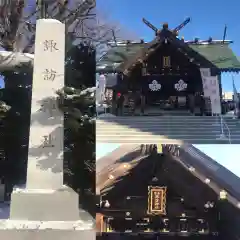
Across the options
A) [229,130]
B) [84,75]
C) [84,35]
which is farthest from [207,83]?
[84,75]

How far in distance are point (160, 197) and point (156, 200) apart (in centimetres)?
6

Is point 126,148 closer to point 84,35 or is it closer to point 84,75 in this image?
point 84,75

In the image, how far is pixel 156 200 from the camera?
3.61 meters

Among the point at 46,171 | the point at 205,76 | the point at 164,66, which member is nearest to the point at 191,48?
the point at 164,66

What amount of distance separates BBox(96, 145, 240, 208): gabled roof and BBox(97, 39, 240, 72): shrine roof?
230 inches

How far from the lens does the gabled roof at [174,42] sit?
9.93 m

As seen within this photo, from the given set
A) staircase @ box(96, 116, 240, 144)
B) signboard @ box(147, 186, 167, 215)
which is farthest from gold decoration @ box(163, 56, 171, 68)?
signboard @ box(147, 186, 167, 215)

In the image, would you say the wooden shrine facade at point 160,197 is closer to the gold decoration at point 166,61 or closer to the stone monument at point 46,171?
the stone monument at point 46,171

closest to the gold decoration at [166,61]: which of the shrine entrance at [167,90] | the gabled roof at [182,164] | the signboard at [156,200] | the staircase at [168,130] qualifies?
the shrine entrance at [167,90]

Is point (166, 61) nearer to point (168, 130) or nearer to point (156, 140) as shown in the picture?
point (168, 130)

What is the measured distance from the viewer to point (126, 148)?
12.6ft

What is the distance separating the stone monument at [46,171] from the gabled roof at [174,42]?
514cm

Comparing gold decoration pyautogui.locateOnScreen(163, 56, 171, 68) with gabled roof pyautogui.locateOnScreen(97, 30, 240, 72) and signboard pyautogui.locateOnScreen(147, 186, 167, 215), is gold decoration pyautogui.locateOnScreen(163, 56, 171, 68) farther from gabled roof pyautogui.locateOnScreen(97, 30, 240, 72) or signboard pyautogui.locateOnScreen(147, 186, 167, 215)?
signboard pyautogui.locateOnScreen(147, 186, 167, 215)

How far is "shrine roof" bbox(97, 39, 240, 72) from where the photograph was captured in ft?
32.4
